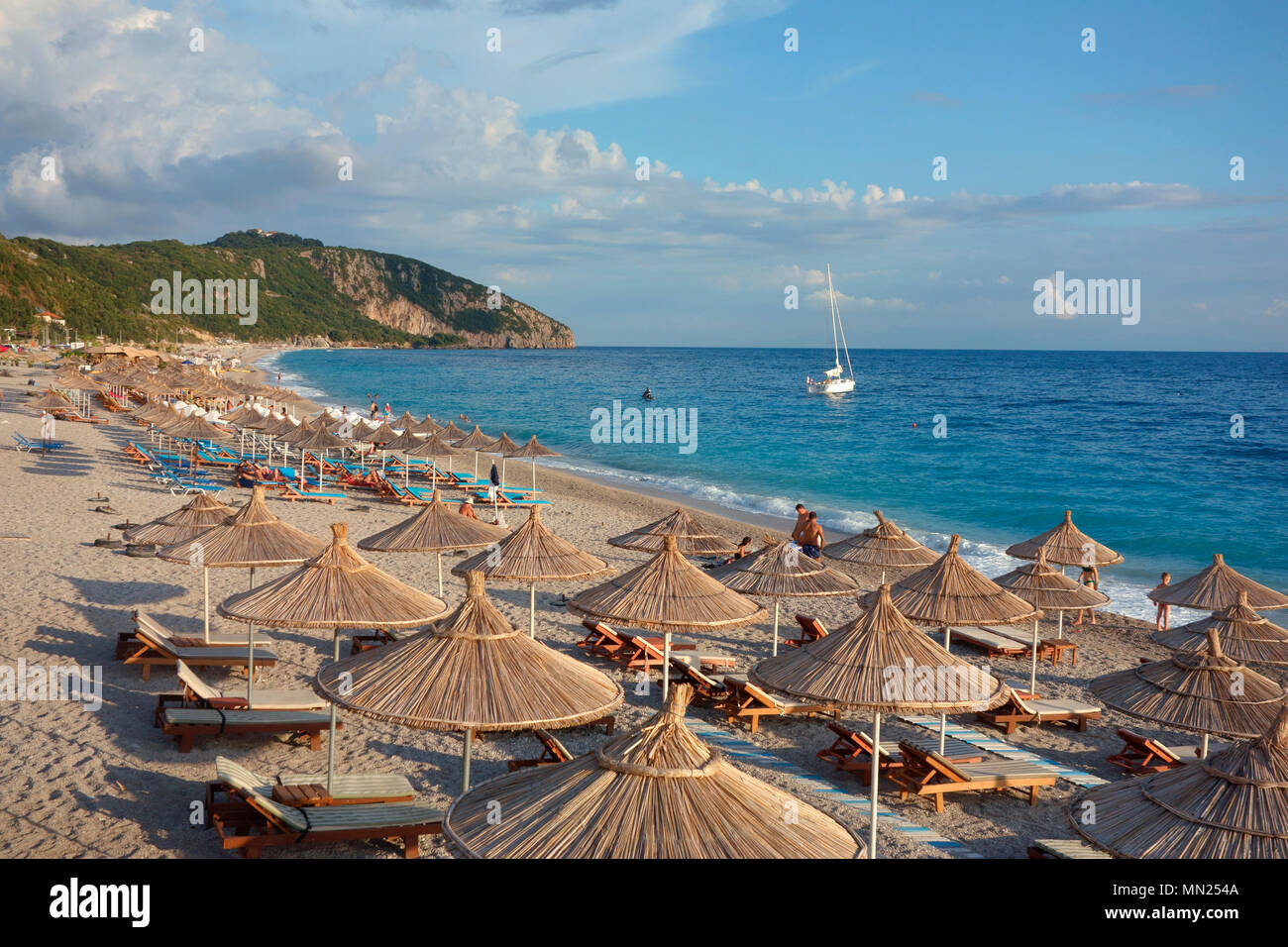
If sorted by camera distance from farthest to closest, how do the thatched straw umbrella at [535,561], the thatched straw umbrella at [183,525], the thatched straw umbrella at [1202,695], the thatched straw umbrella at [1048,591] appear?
1. the thatched straw umbrella at [1048,591]
2. the thatched straw umbrella at [183,525]
3. the thatched straw umbrella at [535,561]
4. the thatched straw umbrella at [1202,695]

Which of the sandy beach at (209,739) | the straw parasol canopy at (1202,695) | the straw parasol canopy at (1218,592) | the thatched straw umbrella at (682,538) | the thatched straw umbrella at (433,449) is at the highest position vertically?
the thatched straw umbrella at (433,449)

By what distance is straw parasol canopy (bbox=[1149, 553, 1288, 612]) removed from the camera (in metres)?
12.2

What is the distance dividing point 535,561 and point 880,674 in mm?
5074

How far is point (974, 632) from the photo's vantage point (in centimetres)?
1395

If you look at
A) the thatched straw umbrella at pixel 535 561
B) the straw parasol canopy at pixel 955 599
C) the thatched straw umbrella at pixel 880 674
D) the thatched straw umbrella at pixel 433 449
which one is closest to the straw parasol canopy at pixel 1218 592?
the straw parasol canopy at pixel 955 599

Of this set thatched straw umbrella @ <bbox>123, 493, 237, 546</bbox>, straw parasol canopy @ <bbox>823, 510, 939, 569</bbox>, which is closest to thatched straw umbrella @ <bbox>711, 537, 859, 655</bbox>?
straw parasol canopy @ <bbox>823, 510, 939, 569</bbox>

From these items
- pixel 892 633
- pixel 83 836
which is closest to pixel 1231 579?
pixel 892 633

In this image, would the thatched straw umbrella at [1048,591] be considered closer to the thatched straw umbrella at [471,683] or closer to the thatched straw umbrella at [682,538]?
the thatched straw umbrella at [682,538]

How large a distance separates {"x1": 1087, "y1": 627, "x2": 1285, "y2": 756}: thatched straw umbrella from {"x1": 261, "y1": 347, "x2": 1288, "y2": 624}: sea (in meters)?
10.6

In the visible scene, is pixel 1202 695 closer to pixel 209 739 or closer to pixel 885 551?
pixel 885 551

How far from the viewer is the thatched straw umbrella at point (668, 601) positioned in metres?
8.82

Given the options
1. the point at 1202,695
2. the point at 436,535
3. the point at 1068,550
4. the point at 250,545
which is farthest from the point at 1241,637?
the point at 250,545

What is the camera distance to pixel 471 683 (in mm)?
5707

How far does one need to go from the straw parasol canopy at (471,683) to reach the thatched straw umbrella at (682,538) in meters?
7.40
